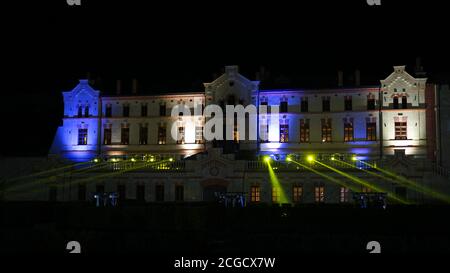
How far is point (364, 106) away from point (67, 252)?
35.0 m

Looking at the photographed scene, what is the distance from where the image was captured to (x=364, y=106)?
53.4 metres

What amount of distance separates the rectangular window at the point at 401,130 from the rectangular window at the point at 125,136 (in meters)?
27.6

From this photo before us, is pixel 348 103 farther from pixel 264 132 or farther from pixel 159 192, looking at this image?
pixel 159 192

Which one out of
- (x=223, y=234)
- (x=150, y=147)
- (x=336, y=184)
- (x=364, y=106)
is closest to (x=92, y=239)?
(x=223, y=234)

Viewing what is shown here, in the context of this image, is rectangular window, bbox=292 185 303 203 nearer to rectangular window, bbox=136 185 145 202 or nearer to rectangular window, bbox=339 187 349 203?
rectangular window, bbox=339 187 349 203

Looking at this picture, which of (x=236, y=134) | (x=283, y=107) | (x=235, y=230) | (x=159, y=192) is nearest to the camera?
(x=235, y=230)

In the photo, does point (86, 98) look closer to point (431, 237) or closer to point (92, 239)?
point (92, 239)

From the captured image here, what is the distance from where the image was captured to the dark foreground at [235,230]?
27.5 metres

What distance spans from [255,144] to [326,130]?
7.24 m

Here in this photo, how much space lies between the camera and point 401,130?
171 ft

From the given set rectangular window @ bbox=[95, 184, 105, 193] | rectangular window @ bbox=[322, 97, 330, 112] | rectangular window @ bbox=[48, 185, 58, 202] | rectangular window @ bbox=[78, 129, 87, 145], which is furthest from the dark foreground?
rectangular window @ bbox=[78, 129, 87, 145]

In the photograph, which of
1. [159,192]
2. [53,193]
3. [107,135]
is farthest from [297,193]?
[107,135]

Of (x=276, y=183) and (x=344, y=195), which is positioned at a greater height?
(x=276, y=183)

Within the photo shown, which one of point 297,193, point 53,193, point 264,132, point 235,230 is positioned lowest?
point 235,230
